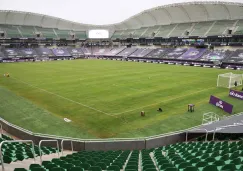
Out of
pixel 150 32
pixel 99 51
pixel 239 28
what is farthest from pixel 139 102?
pixel 99 51

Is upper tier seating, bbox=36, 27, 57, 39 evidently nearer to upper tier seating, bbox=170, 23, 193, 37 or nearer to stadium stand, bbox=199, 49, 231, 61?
upper tier seating, bbox=170, 23, 193, 37

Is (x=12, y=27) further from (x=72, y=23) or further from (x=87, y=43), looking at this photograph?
(x=87, y=43)

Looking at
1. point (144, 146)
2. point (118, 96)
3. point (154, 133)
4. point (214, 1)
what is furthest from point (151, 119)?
point (214, 1)

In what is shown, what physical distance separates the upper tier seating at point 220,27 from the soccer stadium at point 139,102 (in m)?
0.57

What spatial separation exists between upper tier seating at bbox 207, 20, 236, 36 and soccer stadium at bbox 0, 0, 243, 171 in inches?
22.3

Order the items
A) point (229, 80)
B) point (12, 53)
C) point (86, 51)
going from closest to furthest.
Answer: point (229, 80)
point (12, 53)
point (86, 51)

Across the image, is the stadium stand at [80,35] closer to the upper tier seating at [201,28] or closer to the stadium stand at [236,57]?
the upper tier seating at [201,28]

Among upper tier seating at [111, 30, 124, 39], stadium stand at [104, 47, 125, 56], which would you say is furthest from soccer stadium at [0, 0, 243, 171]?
upper tier seating at [111, 30, 124, 39]

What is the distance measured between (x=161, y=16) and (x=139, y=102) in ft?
263

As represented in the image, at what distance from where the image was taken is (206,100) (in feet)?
93.8

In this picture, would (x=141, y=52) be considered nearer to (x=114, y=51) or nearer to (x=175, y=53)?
(x=175, y=53)

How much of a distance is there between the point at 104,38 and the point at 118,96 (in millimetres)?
93890

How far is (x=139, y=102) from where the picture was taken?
90.7 ft

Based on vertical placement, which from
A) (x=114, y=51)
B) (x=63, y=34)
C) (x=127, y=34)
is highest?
(x=63, y=34)
